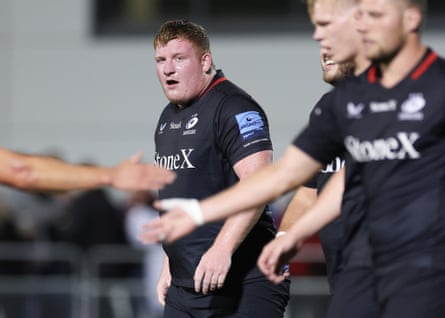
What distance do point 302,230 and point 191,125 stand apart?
1.68 meters

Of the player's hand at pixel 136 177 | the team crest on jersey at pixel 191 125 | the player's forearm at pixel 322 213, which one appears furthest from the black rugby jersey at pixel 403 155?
the team crest on jersey at pixel 191 125

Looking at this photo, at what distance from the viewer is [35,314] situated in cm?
1404

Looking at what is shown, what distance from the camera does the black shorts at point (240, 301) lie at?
712cm

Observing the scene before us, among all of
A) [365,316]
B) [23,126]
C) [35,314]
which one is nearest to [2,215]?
[35,314]

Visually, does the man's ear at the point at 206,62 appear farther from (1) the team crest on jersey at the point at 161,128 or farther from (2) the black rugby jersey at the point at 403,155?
(2) the black rugby jersey at the point at 403,155

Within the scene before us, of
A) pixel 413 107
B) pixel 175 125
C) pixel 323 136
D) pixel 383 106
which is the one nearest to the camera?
pixel 413 107

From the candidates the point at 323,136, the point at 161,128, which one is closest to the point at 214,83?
the point at 161,128

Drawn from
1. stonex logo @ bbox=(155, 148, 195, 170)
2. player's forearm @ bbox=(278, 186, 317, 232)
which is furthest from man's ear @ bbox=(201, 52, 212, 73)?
player's forearm @ bbox=(278, 186, 317, 232)

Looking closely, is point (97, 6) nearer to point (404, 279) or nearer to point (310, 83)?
point (310, 83)

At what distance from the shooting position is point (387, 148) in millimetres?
5309

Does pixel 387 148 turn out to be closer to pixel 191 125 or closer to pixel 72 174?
pixel 72 174

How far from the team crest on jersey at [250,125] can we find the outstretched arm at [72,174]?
53.8 inches

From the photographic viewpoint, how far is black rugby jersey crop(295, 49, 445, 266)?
5.25m

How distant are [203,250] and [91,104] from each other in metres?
12.3
